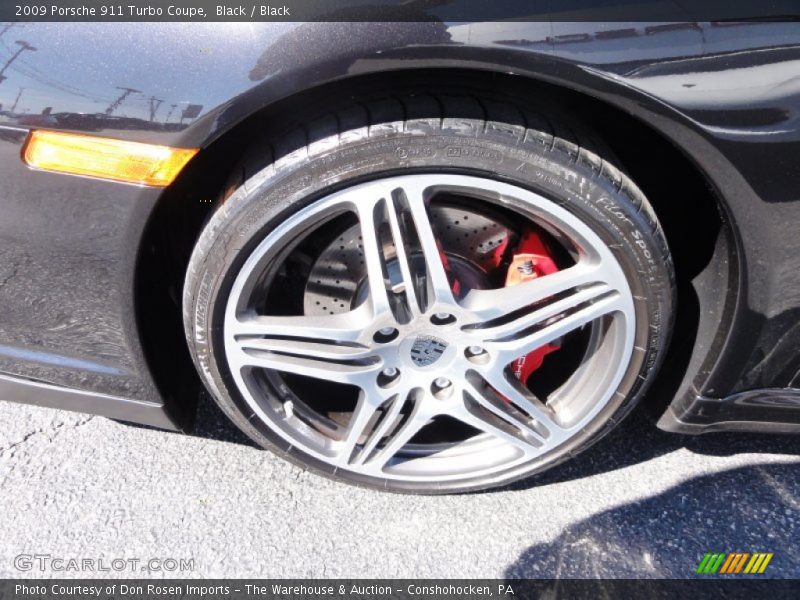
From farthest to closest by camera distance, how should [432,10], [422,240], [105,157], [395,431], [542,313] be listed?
1. [395,431]
2. [542,313]
3. [422,240]
4. [105,157]
5. [432,10]

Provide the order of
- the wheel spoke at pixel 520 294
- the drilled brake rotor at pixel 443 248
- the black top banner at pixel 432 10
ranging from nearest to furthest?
1. the black top banner at pixel 432 10
2. the wheel spoke at pixel 520 294
3. the drilled brake rotor at pixel 443 248

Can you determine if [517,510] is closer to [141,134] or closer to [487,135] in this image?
[487,135]

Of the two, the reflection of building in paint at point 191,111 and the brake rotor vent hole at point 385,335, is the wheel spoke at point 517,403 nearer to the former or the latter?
the brake rotor vent hole at point 385,335

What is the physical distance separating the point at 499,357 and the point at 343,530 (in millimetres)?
631

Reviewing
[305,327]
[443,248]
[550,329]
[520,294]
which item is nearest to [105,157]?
[305,327]

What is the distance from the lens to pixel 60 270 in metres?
1.51

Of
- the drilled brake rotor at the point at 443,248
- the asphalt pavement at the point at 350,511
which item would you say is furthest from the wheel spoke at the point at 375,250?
the asphalt pavement at the point at 350,511

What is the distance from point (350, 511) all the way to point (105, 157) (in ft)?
3.56

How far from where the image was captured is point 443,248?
1.74m

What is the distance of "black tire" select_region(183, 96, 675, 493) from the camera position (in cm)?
139

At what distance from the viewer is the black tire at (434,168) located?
1389 millimetres

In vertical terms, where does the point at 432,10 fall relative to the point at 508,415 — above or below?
above

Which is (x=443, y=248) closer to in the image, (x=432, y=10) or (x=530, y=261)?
(x=530, y=261)

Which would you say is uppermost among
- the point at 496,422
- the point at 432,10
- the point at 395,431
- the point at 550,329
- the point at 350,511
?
the point at 432,10
